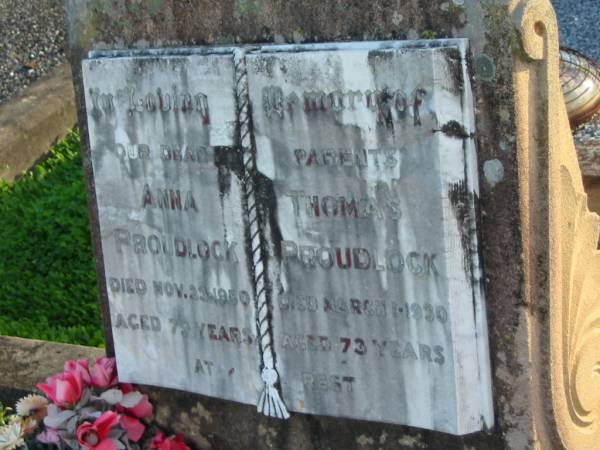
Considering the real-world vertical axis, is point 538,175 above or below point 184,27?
below

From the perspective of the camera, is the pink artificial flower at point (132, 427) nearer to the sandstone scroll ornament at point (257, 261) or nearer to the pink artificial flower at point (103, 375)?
the pink artificial flower at point (103, 375)

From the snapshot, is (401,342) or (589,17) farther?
(589,17)

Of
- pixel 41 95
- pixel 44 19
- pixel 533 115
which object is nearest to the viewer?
pixel 533 115

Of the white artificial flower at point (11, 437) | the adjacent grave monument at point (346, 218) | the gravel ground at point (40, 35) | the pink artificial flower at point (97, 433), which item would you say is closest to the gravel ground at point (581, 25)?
the gravel ground at point (40, 35)

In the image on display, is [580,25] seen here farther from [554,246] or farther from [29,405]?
[29,405]

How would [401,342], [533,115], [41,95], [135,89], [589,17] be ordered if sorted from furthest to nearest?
[589,17]
[41,95]
[135,89]
[401,342]
[533,115]

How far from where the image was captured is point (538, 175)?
108 inches

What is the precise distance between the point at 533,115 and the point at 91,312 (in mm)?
2858

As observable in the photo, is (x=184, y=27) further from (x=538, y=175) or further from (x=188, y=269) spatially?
(x=538, y=175)

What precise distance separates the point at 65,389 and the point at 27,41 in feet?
18.8

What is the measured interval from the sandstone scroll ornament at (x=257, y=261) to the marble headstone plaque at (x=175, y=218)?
0.03m

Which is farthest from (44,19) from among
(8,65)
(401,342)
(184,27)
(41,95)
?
(401,342)

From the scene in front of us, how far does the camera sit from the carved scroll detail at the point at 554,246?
269 centimetres

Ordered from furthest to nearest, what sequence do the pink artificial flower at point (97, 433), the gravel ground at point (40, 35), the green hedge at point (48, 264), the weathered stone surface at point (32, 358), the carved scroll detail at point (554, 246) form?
the gravel ground at point (40, 35)
the green hedge at point (48, 264)
the weathered stone surface at point (32, 358)
the pink artificial flower at point (97, 433)
the carved scroll detail at point (554, 246)
